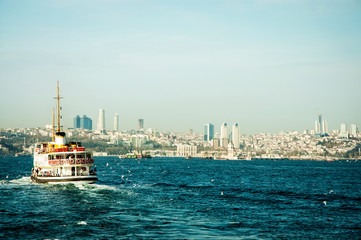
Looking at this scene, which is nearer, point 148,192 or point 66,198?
point 66,198

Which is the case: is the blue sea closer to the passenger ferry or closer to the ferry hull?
the ferry hull

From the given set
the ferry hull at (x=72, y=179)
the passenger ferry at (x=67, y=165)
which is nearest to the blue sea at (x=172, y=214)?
the ferry hull at (x=72, y=179)

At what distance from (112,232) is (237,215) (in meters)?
13.6

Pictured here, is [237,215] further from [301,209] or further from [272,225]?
[301,209]

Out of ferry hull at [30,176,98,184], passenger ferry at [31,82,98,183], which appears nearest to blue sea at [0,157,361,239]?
ferry hull at [30,176,98,184]

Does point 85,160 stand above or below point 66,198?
above

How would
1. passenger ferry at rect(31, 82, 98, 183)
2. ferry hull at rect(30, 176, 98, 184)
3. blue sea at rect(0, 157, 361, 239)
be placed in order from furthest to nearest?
passenger ferry at rect(31, 82, 98, 183) → ferry hull at rect(30, 176, 98, 184) → blue sea at rect(0, 157, 361, 239)

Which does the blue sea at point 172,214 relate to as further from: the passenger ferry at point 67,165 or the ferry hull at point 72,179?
the passenger ferry at point 67,165

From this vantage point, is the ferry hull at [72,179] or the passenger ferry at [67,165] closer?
the ferry hull at [72,179]

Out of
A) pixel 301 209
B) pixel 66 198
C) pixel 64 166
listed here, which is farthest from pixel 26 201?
pixel 301 209

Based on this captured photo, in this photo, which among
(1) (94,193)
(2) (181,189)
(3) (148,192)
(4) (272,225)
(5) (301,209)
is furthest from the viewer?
(2) (181,189)

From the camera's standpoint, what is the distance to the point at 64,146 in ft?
222

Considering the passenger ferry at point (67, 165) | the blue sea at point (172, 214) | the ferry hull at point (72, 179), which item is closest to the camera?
the blue sea at point (172, 214)

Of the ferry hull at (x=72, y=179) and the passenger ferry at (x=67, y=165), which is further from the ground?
the passenger ferry at (x=67, y=165)
